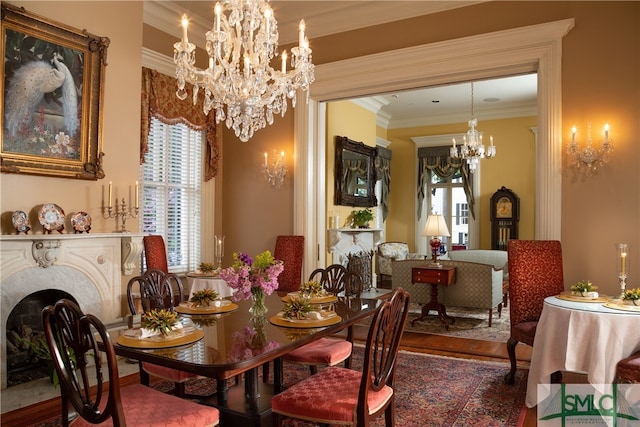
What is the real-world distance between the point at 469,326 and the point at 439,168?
4818 mm

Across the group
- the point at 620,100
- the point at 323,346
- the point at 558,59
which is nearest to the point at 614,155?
the point at 620,100

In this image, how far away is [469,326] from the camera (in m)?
5.66

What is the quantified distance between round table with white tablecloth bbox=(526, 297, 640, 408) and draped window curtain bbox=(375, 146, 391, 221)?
6.67 metres

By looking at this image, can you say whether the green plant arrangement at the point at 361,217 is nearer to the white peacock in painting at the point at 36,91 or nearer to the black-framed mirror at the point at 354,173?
the black-framed mirror at the point at 354,173

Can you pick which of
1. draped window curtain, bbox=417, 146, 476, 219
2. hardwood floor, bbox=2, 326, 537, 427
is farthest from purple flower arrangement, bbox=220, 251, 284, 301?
draped window curtain, bbox=417, 146, 476, 219

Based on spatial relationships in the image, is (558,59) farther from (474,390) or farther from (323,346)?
(323,346)

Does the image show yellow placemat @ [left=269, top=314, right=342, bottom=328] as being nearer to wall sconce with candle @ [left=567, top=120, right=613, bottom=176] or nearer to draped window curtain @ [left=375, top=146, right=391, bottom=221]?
wall sconce with candle @ [left=567, top=120, right=613, bottom=176]

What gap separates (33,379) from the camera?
3.56 m

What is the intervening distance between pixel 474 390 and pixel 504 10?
339cm

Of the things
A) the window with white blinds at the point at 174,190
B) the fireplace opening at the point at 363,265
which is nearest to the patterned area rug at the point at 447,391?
the window with white blinds at the point at 174,190

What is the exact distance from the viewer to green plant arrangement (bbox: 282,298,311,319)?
2.45 metres

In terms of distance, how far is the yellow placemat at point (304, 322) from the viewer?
2.33m

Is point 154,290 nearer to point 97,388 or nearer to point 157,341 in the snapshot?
point 157,341

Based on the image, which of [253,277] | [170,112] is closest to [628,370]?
[253,277]
